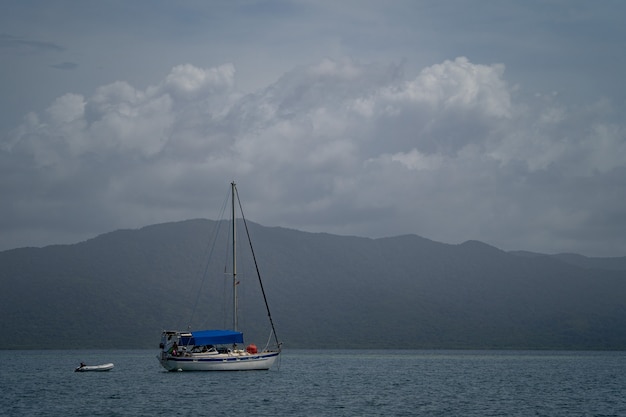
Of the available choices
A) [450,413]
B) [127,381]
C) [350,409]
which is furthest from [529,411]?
[127,381]

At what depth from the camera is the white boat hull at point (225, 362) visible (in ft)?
332

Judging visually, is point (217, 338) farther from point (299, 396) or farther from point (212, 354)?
point (299, 396)

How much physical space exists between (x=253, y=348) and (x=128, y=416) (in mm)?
38985

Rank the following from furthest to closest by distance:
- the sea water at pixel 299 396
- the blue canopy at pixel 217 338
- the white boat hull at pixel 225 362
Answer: the blue canopy at pixel 217 338
the white boat hull at pixel 225 362
the sea water at pixel 299 396

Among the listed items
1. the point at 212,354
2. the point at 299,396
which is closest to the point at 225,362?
the point at 212,354

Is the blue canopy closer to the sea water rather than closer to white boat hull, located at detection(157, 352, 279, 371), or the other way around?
white boat hull, located at detection(157, 352, 279, 371)

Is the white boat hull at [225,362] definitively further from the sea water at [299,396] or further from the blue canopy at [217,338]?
the blue canopy at [217,338]

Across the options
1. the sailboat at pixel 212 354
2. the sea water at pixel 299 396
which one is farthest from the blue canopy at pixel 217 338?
the sea water at pixel 299 396

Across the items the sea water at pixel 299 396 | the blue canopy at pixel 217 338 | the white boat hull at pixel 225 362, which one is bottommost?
the sea water at pixel 299 396

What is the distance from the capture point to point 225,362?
10131 cm

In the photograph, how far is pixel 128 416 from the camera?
6631 centimetres

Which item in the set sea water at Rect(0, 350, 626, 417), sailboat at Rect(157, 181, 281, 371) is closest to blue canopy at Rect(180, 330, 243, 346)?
sailboat at Rect(157, 181, 281, 371)

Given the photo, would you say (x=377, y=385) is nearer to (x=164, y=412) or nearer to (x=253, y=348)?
(x=253, y=348)

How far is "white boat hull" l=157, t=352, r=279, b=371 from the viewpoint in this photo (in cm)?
10119
